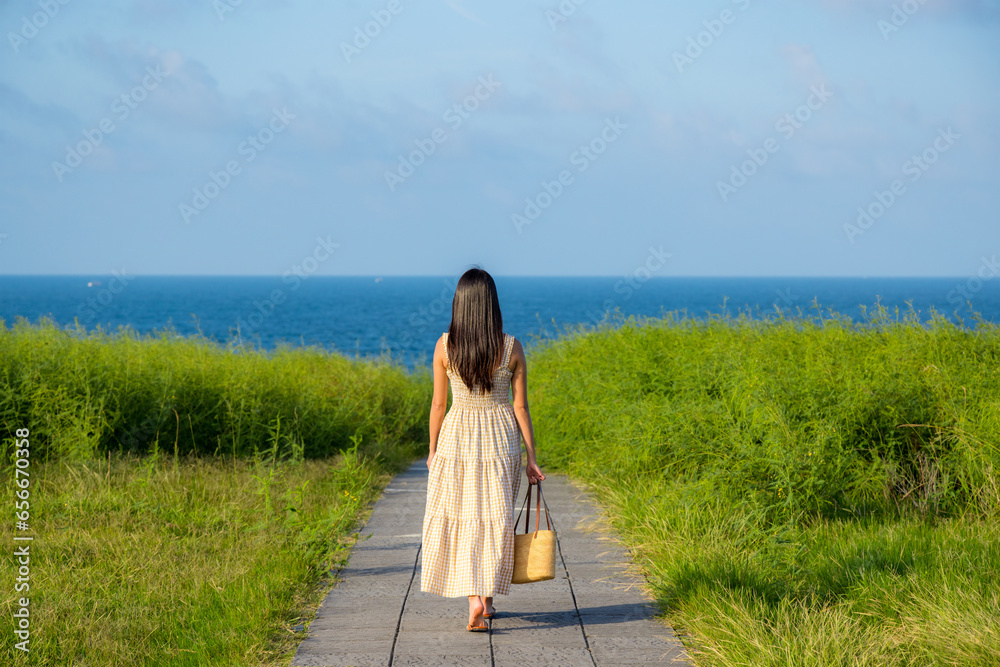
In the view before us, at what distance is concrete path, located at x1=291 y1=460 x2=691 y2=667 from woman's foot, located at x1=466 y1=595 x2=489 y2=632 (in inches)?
1.5

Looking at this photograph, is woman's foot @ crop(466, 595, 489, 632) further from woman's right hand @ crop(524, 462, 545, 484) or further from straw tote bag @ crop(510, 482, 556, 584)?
woman's right hand @ crop(524, 462, 545, 484)

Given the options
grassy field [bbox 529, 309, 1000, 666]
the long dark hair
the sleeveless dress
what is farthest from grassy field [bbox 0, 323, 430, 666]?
grassy field [bbox 529, 309, 1000, 666]

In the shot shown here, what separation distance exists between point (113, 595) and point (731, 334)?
264 inches

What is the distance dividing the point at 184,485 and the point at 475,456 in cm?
391

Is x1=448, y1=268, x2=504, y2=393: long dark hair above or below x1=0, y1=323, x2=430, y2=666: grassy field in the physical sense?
above

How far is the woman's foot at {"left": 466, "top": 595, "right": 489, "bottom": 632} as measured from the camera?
162 inches

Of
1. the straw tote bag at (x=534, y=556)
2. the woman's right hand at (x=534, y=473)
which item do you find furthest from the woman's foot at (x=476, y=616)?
the woman's right hand at (x=534, y=473)

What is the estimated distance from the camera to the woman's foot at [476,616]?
4.12 m

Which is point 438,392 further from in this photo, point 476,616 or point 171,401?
point 171,401

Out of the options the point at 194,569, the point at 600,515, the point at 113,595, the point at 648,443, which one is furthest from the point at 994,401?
the point at 113,595

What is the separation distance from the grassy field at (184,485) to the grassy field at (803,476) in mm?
2077

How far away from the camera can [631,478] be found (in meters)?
7.04

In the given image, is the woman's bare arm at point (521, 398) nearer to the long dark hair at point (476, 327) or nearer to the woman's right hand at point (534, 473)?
the woman's right hand at point (534, 473)

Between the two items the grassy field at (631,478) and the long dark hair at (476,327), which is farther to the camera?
the grassy field at (631,478)
